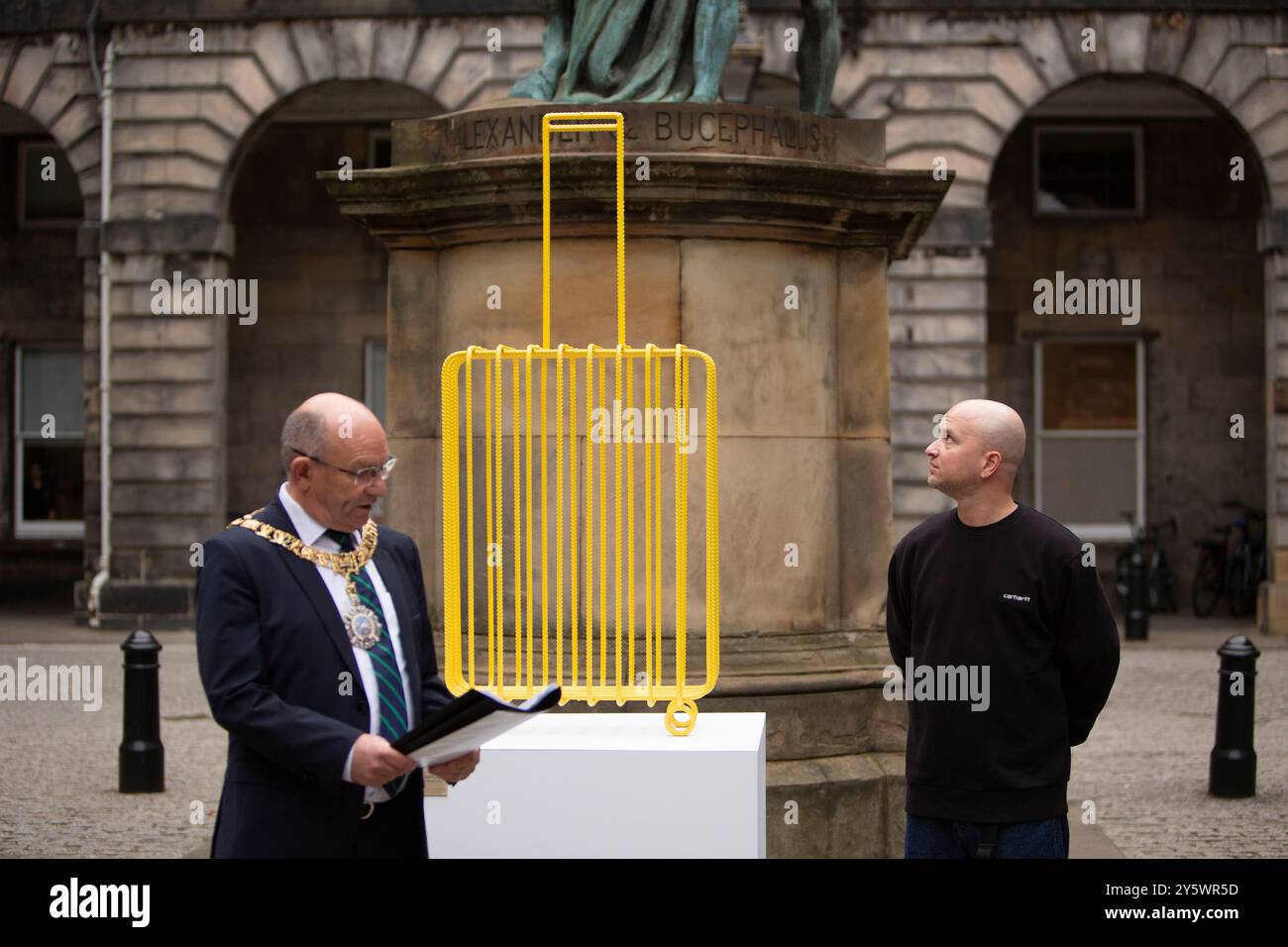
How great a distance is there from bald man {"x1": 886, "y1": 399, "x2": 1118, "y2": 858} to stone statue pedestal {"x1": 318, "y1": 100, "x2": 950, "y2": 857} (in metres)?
2.22

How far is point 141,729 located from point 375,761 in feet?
24.2

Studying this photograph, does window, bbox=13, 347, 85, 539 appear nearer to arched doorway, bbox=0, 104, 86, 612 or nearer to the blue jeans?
arched doorway, bbox=0, 104, 86, 612

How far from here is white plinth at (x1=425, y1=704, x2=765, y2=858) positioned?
5.39 m

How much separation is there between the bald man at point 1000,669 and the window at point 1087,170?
831 inches

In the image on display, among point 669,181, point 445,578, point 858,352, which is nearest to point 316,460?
point 445,578

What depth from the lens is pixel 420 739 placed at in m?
4.26

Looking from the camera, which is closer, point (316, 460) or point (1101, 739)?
point (316, 460)

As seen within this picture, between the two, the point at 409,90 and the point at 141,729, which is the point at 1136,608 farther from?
the point at 141,729

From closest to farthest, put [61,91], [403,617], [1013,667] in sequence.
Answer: [403,617] < [1013,667] < [61,91]

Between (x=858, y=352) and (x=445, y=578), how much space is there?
265 cm

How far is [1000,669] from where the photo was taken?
5.31 m

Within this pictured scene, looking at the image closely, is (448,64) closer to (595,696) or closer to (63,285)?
(63,285)

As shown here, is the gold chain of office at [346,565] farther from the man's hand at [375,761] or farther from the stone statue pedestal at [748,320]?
the stone statue pedestal at [748,320]

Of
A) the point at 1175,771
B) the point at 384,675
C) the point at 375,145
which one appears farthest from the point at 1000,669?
the point at 375,145
